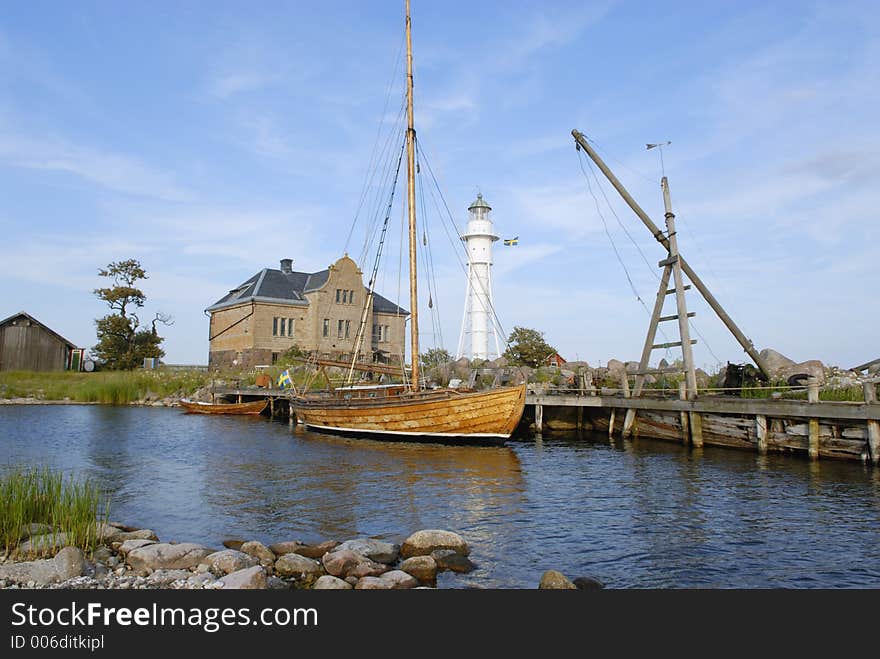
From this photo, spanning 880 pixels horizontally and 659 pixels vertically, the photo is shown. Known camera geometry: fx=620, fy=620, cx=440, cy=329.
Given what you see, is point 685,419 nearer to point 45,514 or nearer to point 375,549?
point 375,549

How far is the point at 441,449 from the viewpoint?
25.6 meters

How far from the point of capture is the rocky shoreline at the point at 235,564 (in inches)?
323

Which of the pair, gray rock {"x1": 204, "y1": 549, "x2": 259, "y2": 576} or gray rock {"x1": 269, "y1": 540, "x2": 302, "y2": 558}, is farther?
gray rock {"x1": 269, "y1": 540, "x2": 302, "y2": 558}

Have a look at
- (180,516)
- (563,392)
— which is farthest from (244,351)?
(180,516)

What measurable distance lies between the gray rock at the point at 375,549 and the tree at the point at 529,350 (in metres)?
36.1

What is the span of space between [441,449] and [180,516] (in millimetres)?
13125

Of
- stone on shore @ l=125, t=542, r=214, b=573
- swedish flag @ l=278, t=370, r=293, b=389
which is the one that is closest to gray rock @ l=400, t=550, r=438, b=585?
stone on shore @ l=125, t=542, r=214, b=573

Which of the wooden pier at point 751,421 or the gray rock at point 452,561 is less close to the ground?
the wooden pier at point 751,421

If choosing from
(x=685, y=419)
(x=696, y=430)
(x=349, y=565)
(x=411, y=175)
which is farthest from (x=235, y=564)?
(x=411, y=175)

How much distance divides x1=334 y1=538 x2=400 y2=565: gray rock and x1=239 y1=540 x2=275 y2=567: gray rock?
105 centimetres

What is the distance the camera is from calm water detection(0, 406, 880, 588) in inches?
407

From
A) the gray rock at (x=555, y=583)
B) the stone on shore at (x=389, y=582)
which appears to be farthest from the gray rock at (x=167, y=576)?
the gray rock at (x=555, y=583)

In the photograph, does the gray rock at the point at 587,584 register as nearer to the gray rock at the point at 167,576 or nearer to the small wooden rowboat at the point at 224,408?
the gray rock at the point at 167,576

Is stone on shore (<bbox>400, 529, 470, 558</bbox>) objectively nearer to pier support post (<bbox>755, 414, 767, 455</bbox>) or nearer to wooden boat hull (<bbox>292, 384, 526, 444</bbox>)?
wooden boat hull (<bbox>292, 384, 526, 444</bbox>)
